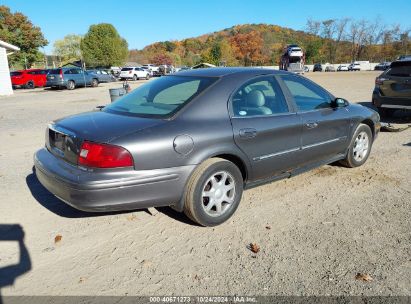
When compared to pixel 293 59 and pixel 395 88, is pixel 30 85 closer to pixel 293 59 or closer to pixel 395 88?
pixel 395 88

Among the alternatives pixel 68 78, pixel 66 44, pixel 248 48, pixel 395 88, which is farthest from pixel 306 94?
pixel 66 44

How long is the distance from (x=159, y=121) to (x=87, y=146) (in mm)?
694

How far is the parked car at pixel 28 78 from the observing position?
29328 millimetres

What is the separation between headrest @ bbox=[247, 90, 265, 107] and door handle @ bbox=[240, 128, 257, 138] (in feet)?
1.11

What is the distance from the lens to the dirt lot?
280cm

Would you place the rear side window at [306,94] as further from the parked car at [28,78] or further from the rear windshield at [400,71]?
the parked car at [28,78]

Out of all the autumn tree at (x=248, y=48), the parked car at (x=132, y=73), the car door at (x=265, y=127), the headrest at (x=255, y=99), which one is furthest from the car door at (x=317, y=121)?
the autumn tree at (x=248, y=48)

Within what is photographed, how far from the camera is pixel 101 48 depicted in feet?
253

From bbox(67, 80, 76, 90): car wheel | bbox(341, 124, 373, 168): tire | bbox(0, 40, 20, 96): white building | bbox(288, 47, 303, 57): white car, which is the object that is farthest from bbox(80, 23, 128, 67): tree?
bbox(341, 124, 373, 168): tire

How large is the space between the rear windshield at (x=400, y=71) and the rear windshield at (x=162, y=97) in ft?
22.6

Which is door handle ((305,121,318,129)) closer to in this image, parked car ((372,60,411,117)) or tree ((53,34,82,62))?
parked car ((372,60,411,117))

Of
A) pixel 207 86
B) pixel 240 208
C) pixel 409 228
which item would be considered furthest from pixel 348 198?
pixel 207 86

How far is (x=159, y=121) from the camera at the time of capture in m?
3.40

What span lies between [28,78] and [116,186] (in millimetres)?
30369
